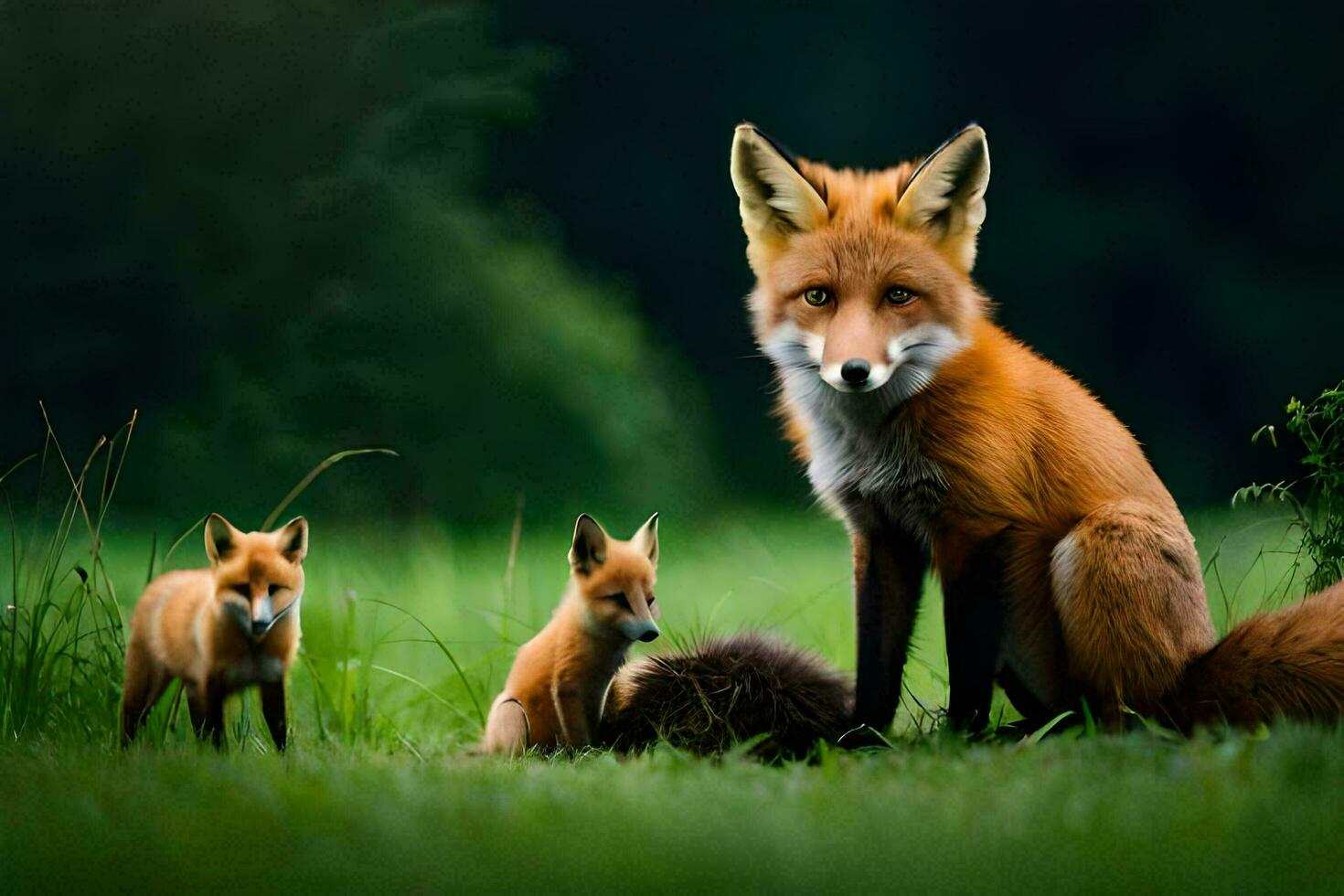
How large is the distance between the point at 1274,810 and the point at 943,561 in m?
0.95

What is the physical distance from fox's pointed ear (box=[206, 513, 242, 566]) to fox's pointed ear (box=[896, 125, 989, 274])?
1.47 m

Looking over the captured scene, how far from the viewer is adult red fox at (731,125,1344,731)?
2.66 metres

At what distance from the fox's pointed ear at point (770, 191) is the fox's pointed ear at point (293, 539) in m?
1.09

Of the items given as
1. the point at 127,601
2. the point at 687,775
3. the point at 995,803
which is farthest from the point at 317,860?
the point at 127,601

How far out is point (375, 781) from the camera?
7.43 feet

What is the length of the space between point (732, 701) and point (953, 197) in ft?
3.70

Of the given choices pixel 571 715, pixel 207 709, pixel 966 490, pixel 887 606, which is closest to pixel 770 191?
pixel 966 490

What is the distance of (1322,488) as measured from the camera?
328 cm

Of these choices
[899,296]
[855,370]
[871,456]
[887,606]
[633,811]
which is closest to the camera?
[633,811]

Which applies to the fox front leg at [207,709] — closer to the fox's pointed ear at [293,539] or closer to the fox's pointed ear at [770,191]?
the fox's pointed ear at [293,539]

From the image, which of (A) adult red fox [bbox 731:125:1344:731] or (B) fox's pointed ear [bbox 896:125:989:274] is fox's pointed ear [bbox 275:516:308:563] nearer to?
(A) adult red fox [bbox 731:125:1344:731]

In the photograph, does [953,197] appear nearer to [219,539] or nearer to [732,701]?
[732,701]

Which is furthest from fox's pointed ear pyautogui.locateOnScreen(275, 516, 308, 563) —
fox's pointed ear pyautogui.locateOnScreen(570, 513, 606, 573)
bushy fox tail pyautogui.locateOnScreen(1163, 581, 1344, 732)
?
bushy fox tail pyautogui.locateOnScreen(1163, 581, 1344, 732)

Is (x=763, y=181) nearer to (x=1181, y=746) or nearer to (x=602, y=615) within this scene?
(x=602, y=615)
